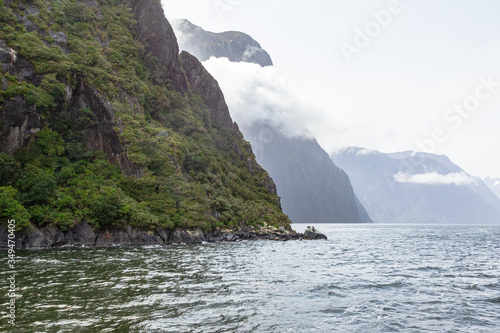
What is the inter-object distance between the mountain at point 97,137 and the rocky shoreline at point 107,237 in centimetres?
99

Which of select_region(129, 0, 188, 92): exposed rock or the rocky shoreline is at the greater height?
select_region(129, 0, 188, 92): exposed rock

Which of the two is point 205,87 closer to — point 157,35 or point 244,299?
point 157,35

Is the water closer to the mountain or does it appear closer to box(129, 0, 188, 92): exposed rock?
the mountain

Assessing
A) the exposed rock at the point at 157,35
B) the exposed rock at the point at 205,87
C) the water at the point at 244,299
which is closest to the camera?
the water at the point at 244,299

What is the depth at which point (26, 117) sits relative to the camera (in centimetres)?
5084

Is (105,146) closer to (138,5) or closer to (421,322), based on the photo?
(421,322)

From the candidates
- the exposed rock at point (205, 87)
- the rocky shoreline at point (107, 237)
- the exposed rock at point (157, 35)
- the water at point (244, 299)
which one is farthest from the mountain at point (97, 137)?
the exposed rock at point (205, 87)

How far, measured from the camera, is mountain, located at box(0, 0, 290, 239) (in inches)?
1887

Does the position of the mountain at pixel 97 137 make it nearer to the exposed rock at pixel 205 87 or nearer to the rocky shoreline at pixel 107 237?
the rocky shoreline at pixel 107 237

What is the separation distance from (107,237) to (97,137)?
A: 895 inches

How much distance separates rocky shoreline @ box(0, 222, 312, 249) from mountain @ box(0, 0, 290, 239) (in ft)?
3.25

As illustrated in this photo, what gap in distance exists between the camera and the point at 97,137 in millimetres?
63344

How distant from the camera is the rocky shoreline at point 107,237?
132ft

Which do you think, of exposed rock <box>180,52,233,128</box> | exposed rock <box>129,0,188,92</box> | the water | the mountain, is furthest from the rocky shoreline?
exposed rock <box>180,52,233,128</box>
